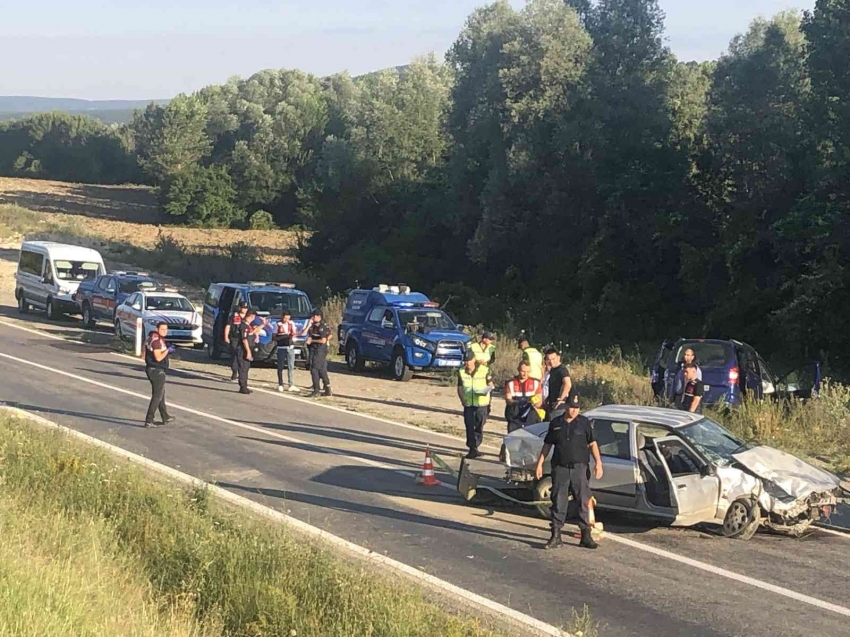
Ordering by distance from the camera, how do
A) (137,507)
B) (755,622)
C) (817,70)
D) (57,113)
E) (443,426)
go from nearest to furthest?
(755,622), (137,507), (443,426), (817,70), (57,113)

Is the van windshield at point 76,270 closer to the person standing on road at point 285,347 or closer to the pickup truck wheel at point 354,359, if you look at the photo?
the pickup truck wheel at point 354,359

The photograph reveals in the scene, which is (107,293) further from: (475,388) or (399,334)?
(475,388)

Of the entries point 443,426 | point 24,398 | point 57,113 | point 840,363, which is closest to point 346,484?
point 443,426

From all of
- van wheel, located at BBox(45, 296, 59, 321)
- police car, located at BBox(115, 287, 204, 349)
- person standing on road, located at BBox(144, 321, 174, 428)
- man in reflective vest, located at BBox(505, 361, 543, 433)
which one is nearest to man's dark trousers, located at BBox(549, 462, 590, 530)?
man in reflective vest, located at BBox(505, 361, 543, 433)

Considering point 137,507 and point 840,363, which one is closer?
point 137,507

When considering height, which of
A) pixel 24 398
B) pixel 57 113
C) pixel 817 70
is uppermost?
pixel 57 113

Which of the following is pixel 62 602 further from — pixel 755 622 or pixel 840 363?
pixel 840 363

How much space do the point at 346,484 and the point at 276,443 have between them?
2998 mm

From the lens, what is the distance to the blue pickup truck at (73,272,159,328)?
32875 millimetres

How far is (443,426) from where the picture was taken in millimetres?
19047

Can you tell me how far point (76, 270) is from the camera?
3669 centimetres

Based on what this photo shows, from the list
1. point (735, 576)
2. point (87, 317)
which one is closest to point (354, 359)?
point (87, 317)

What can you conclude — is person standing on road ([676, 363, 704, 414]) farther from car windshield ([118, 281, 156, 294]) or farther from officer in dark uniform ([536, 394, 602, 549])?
car windshield ([118, 281, 156, 294])

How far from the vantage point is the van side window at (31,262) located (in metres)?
36.8
